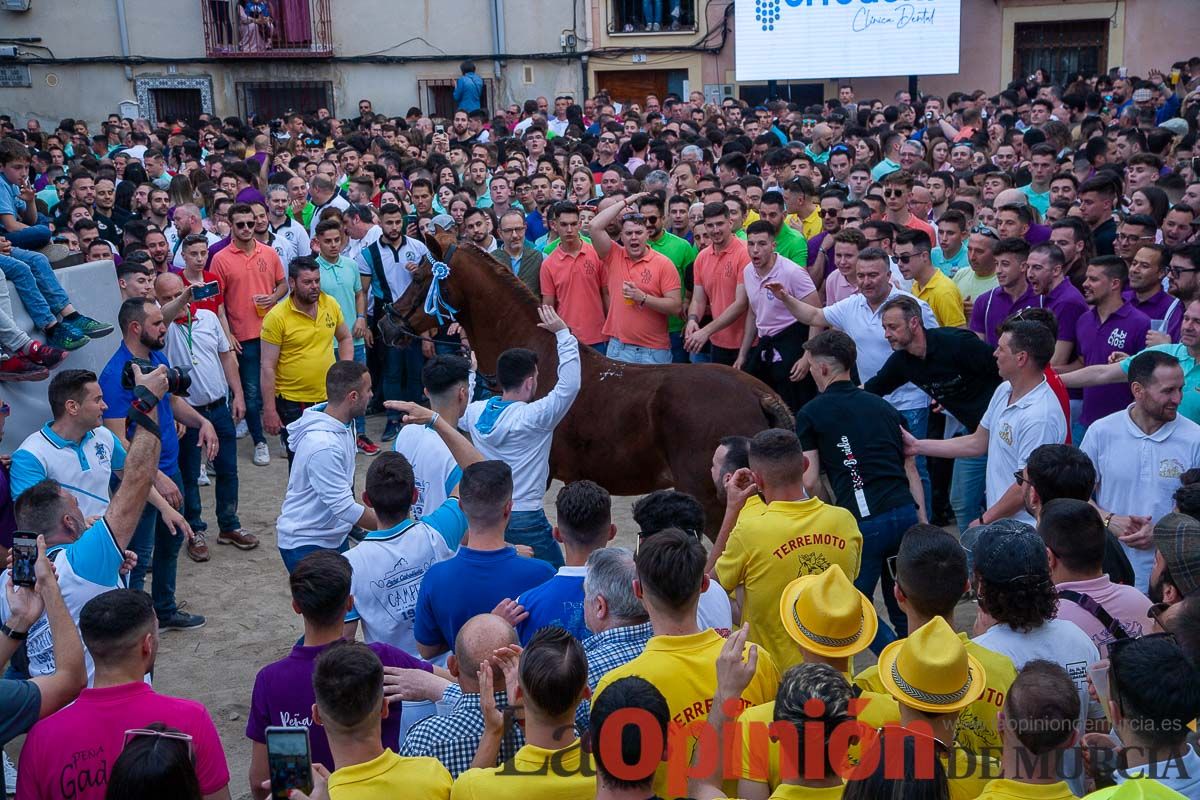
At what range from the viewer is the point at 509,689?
3137 mm

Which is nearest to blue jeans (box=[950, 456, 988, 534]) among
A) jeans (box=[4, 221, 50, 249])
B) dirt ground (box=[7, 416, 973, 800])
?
dirt ground (box=[7, 416, 973, 800])

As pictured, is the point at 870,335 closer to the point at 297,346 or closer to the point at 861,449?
the point at 861,449

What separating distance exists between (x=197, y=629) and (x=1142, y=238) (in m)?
6.30

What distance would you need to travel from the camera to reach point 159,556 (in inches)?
265

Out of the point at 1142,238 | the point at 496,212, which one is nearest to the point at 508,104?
the point at 496,212

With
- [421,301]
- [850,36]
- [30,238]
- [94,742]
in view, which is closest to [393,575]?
[94,742]

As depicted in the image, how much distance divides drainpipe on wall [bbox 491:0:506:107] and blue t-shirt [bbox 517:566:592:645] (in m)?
24.1

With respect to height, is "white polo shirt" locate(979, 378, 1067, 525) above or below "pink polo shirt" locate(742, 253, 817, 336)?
below

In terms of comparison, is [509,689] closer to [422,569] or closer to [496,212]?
[422,569]

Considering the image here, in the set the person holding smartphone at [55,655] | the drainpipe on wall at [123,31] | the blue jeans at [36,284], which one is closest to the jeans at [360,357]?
the blue jeans at [36,284]

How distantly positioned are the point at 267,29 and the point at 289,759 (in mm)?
25307

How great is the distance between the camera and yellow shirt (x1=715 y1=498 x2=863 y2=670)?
4.33 metres

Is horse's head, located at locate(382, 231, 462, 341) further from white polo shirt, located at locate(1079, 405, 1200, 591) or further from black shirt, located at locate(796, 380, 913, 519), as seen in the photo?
white polo shirt, located at locate(1079, 405, 1200, 591)

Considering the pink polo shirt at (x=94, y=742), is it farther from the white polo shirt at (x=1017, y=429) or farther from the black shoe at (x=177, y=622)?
the white polo shirt at (x=1017, y=429)
